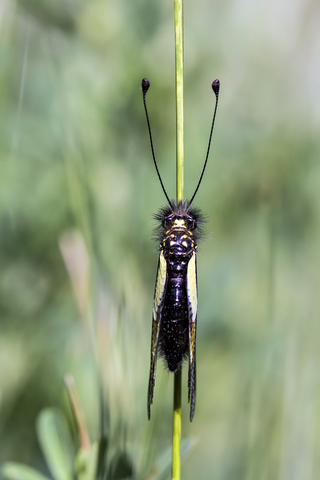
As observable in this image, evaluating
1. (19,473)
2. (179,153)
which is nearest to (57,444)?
(19,473)

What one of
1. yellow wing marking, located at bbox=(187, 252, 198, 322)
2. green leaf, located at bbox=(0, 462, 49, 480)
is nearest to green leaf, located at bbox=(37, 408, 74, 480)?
green leaf, located at bbox=(0, 462, 49, 480)

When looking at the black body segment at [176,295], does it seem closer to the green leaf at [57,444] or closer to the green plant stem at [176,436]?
the green plant stem at [176,436]

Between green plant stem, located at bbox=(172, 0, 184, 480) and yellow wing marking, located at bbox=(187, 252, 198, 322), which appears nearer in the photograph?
green plant stem, located at bbox=(172, 0, 184, 480)

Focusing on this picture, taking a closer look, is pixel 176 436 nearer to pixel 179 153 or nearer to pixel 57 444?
pixel 57 444

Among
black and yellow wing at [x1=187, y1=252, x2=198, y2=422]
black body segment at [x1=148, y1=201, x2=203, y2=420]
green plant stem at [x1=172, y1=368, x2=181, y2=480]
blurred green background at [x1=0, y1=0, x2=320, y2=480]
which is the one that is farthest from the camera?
blurred green background at [x1=0, y1=0, x2=320, y2=480]

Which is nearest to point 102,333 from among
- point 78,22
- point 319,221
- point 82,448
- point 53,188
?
point 82,448

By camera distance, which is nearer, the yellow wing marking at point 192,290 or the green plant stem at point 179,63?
the green plant stem at point 179,63

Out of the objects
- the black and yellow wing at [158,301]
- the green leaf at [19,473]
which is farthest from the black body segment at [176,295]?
the green leaf at [19,473]

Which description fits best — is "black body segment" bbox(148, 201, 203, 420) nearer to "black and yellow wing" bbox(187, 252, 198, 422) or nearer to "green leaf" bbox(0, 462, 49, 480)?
"black and yellow wing" bbox(187, 252, 198, 422)
